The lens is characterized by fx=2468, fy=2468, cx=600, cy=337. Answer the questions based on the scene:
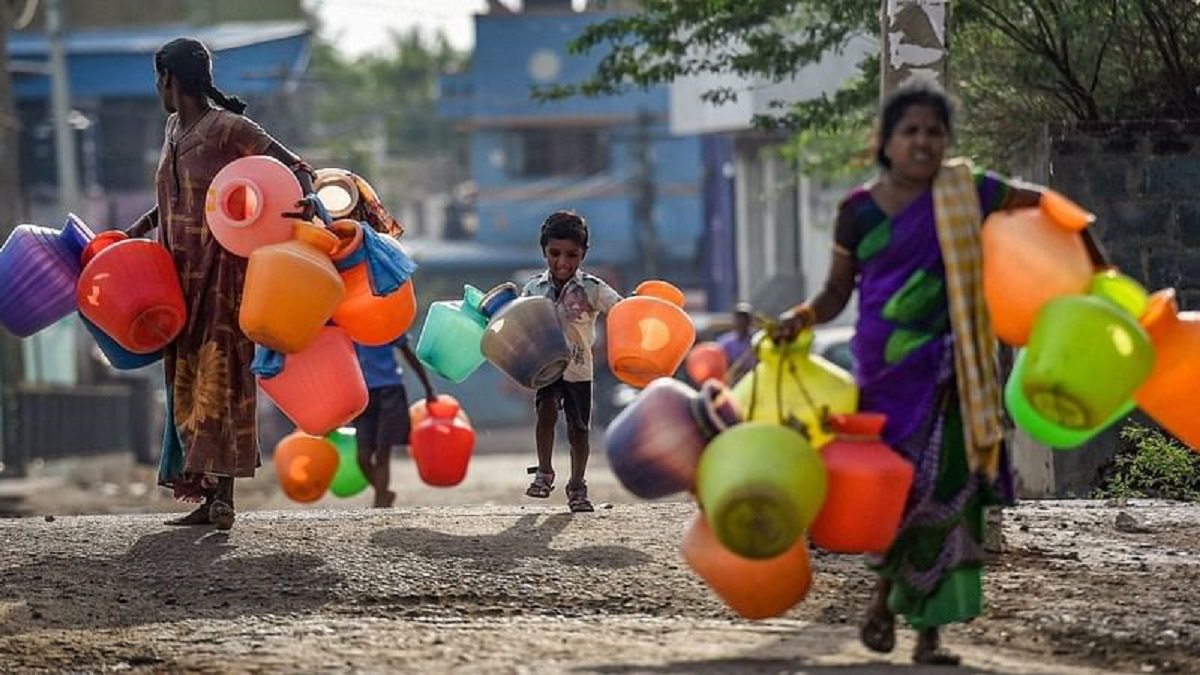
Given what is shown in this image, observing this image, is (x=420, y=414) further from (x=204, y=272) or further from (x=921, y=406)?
(x=921, y=406)

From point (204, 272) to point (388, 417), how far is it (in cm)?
315

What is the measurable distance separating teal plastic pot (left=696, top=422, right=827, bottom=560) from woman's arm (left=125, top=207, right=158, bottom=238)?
3.79 meters

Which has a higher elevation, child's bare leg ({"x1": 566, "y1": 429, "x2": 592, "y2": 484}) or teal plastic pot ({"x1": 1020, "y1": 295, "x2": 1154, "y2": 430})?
teal plastic pot ({"x1": 1020, "y1": 295, "x2": 1154, "y2": 430})

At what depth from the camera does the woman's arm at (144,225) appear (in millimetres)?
9305

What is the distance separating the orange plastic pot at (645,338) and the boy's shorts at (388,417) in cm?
249

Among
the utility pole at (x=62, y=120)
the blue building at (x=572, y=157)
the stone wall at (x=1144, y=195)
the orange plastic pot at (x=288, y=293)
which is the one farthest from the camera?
the blue building at (x=572, y=157)

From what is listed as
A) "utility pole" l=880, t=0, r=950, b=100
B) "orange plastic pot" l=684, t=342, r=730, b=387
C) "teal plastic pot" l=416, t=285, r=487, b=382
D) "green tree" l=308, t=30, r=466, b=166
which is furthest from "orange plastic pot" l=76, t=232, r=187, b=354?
"green tree" l=308, t=30, r=466, b=166

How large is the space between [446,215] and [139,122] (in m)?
16.0

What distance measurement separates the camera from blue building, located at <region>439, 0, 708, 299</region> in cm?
4766

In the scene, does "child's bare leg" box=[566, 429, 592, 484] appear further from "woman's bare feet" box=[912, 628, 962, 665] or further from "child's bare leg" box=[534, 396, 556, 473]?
"woman's bare feet" box=[912, 628, 962, 665]

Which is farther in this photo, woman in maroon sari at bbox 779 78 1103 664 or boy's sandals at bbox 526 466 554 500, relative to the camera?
boy's sandals at bbox 526 466 554 500

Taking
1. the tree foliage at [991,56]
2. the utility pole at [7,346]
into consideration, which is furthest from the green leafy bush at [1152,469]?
the utility pole at [7,346]

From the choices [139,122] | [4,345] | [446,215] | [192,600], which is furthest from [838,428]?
[446,215]

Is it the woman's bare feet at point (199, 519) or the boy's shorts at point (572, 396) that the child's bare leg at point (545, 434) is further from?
the woman's bare feet at point (199, 519)
